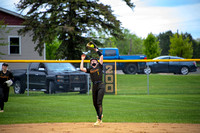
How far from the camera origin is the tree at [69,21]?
2805 centimetres

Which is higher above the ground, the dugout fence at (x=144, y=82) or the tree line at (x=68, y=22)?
the tree line at (x=68, y=22)

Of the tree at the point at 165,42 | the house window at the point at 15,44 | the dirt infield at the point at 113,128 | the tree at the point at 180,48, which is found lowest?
the dirt infield at the point at 113,128

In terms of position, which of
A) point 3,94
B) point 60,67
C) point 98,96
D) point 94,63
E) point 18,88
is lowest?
point 18,88

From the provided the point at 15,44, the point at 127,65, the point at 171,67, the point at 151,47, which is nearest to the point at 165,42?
the point at 151,47

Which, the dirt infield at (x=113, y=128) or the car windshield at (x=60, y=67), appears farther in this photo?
the car windshield at (x=60, y=67)

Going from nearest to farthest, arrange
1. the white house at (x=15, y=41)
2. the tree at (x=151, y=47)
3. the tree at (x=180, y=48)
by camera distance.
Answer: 1. the white house at (x=15, y=41)
2. the tree at (x=151, y=47)
3. the tree at (x=180, y=48)

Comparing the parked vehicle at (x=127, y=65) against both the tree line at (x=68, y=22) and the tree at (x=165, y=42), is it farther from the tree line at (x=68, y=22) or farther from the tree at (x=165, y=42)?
the tree at (x=165, y=42)

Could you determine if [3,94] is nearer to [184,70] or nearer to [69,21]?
[184,70]

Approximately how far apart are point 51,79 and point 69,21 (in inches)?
436

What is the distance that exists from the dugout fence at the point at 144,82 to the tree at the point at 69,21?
8.15m

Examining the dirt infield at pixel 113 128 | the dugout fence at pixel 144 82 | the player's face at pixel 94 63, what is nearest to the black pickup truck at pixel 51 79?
the dugout fence at pixel 144 82

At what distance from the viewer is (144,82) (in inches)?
804

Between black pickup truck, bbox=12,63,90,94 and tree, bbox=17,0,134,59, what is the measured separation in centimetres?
874

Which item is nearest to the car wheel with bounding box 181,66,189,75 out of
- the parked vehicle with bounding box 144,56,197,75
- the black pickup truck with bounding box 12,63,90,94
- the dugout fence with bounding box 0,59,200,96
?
the parked vehicle with bounding box 144,56,197,75
